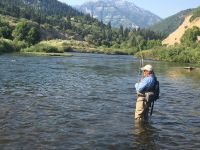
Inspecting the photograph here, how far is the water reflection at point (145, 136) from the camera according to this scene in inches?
733

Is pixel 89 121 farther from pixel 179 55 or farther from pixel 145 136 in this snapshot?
pixel 179 55

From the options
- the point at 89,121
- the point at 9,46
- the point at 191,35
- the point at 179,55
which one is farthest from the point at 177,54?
the point at 89,121

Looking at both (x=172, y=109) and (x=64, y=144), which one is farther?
(x=172, y=109)

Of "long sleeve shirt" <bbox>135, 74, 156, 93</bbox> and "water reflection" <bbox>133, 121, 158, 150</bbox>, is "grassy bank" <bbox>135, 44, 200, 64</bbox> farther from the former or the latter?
"long sleeve shirt" <bbox>135, 74, 156, 93</bbox>

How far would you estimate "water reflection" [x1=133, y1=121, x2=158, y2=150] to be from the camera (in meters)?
18.6

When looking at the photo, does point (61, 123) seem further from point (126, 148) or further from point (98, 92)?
point (98, 92)

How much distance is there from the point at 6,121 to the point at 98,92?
50.6ft

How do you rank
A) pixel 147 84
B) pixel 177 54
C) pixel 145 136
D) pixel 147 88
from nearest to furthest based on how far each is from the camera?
Result: 1. pixel 145 136
2. pixel 147 84
3. pixel 147 88
4. pixel 177 54

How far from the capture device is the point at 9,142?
18172 millimetres

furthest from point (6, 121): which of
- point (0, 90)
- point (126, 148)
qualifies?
point (0, 90)

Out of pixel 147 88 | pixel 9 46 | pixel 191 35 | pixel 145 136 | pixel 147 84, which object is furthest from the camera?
pixel 191 35

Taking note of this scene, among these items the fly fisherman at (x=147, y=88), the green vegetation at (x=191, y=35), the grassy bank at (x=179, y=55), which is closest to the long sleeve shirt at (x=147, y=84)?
the fly fisherman at (x=147, y=88)

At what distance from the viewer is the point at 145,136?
20.3 m

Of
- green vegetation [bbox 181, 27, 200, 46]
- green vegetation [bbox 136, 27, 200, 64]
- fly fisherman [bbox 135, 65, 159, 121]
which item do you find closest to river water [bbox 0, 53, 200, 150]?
fly fisherman [bbox 135, 65, 159, 121]
